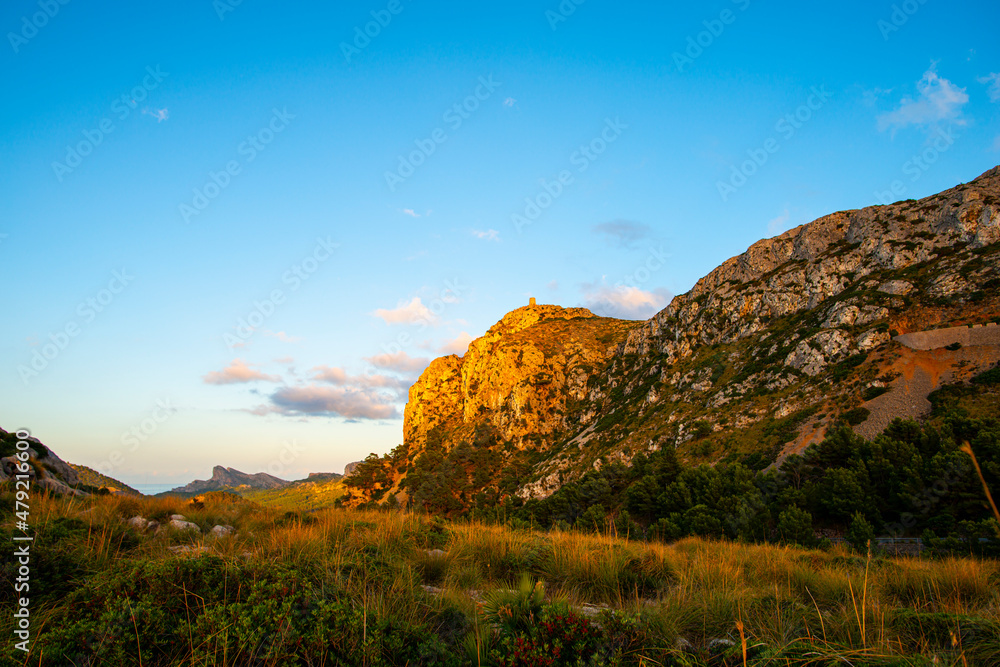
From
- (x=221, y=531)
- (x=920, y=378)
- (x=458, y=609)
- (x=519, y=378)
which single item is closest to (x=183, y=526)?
(x=221, y=531)

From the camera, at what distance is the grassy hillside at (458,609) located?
9.77 ft

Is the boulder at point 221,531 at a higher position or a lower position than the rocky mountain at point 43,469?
lower

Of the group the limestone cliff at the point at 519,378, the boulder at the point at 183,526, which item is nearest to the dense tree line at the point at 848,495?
the boulder at the point at 183,526

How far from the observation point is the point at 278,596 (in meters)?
3.54

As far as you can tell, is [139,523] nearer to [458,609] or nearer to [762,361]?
[458,609]

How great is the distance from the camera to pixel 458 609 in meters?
4.04

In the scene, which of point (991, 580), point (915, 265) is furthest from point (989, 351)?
point (991, 580)

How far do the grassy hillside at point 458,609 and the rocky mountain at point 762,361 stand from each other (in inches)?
1595

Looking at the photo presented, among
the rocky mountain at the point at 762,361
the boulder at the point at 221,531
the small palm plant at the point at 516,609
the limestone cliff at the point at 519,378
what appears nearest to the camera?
the small palm plant at the point at 516,609

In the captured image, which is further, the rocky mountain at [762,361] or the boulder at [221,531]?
the rocky mountain at [762,361]

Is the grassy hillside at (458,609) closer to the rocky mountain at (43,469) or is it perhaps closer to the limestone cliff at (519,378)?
the rocky mountain at (43,469)

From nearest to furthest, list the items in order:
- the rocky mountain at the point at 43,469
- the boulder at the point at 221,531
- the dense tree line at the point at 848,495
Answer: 1. the boulder at the point at 221,531
2. the rocky mountain at the point at 43,469
3. the dense tree line at the point at 848,495

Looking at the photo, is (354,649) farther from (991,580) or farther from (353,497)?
(353,497)

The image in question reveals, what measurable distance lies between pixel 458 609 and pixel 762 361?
206ft
